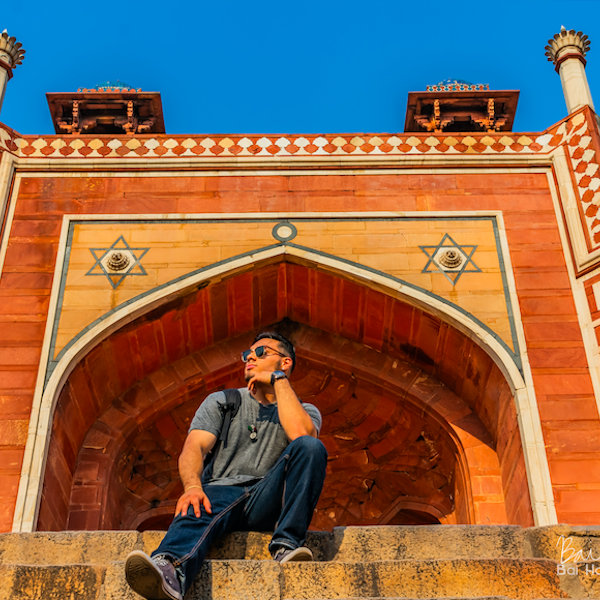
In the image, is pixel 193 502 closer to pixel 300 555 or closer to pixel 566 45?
pixel 300 555

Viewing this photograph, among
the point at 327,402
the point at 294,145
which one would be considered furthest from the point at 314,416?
the point at 294,145

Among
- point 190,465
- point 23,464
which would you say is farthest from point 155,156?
point 190,465

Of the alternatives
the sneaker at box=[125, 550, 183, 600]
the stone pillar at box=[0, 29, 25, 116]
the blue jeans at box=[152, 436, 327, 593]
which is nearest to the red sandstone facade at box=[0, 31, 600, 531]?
the stone pillar at box=[0, 29, 25, 116]

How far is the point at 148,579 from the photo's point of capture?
3.33 metres

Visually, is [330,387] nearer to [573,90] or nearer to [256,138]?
[256,138]

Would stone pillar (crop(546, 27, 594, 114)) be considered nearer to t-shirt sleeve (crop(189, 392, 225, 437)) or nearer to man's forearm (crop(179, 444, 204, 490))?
t-shirt sleeve (crop(189, 392, 225, 437))

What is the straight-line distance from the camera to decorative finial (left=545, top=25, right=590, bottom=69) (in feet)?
29.9

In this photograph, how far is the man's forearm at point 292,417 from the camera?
447 centimetres

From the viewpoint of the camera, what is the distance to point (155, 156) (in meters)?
8.66

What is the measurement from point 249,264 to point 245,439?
3416 millimetres

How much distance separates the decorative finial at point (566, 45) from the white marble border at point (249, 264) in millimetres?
1957

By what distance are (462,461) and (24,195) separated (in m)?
4.27

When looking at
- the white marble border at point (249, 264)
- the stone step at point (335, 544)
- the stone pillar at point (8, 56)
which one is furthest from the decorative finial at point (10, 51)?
the stone step at point (335, 544)

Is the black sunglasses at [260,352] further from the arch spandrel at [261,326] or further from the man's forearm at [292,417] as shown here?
the arch spandrel at [261,326]
